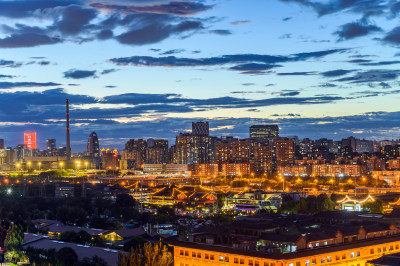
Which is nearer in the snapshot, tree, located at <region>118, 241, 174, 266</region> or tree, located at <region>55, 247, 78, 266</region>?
tree, located at <region>118, 241, 174, 266</region>

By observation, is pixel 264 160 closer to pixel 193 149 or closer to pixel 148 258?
pixel 193 149

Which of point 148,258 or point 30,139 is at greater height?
point 30,139

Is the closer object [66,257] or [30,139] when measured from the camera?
[66,257]

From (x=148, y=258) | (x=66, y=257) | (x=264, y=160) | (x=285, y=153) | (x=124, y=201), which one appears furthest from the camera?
(x=264, y=160)

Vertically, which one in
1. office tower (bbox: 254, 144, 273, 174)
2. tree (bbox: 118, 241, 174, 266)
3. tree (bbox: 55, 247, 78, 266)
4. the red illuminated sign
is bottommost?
tree (bbox: 55, 247, 78, 266)

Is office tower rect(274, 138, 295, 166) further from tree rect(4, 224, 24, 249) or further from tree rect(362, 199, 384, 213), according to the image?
tree rect(4, 224, 24, 249)

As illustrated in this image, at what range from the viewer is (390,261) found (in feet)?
87.9

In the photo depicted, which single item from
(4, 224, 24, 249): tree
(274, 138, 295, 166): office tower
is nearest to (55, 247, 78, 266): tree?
(4, 224, 24, 249): tree

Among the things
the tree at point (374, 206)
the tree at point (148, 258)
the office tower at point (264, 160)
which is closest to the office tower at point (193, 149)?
the office tower at point (264, 160)

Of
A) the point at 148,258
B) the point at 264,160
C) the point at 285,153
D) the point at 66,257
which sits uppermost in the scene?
the point at 285,153

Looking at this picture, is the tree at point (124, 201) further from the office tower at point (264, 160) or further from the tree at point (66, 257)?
the office tower at point (264, 160)

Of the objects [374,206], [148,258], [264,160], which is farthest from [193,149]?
[148,258]

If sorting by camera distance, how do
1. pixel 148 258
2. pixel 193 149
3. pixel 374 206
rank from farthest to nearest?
pixel 193 149 → pixel 374 206 → pixel 148 258

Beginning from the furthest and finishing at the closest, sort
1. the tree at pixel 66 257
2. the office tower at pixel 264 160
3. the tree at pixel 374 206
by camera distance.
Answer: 1. the office tower at pixel 264 160
2. the tree at pixel 374 206
3. the tree at pixel 66 257
